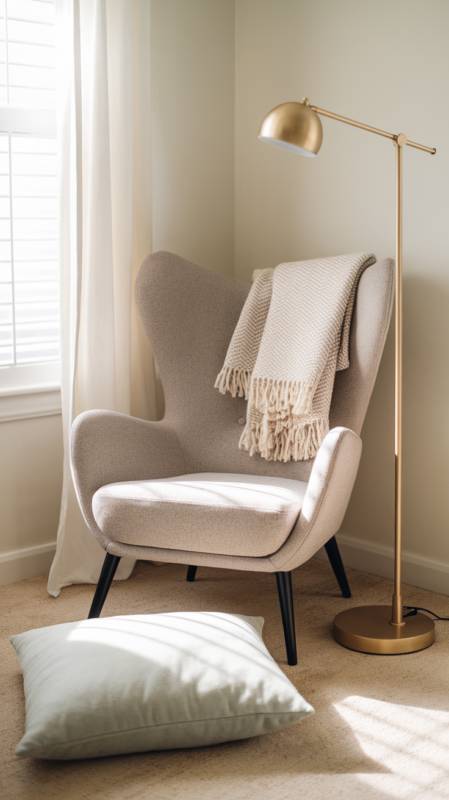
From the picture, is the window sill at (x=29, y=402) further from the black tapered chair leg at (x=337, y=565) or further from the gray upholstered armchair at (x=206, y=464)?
the black tapered chair leg at (x=337, y=565)

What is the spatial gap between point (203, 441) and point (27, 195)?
0.99 metres

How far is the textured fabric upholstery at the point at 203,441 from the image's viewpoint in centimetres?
173

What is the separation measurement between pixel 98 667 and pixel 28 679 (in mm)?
199

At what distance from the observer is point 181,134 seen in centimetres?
267

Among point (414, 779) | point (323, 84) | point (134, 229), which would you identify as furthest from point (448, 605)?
point (323, 84)

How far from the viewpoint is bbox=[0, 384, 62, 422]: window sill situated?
2.34 metres

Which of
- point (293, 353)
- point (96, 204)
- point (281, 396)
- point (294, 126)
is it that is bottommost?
point (281, 396)

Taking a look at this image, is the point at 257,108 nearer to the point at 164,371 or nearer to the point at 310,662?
the point at 164,371

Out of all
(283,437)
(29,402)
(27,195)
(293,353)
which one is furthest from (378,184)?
(29,402)

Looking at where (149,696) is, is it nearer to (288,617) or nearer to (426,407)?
(288,617)

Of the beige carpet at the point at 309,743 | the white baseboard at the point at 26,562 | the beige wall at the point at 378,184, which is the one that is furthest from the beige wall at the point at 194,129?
the beige carpet at the point at 309,743

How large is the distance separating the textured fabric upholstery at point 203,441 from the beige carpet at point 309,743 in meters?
0.30

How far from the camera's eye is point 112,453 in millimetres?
1980

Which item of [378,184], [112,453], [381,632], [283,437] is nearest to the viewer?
[381,632]
